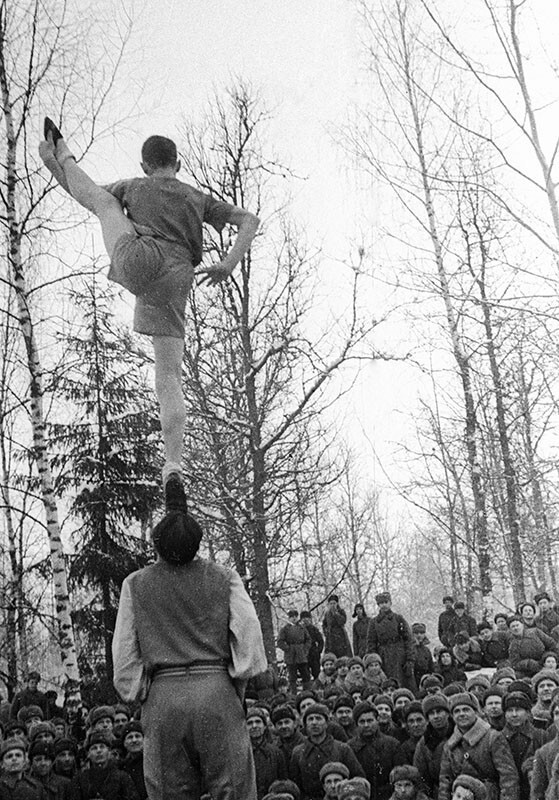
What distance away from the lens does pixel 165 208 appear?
13.2 feet

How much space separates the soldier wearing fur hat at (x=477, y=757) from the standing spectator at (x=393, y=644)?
4997 millimetres

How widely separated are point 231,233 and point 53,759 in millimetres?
8008

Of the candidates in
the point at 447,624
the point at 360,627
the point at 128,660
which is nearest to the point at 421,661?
the point at 360,627

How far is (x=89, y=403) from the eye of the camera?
18.6 m

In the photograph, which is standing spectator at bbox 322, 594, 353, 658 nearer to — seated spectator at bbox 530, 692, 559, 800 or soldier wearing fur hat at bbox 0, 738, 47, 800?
soldier wearing fur hat at bbox 0, 738, 47, 800

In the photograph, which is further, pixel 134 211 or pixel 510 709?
pixel 510 709

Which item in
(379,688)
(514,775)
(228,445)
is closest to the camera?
(514,775)

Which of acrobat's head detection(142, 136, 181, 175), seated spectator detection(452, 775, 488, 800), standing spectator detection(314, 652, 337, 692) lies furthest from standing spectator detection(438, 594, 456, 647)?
acrobat's head detection(142, 136, 181, 175)

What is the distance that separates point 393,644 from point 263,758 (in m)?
4.75

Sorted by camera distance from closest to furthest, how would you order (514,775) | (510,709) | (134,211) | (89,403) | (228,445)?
(134,211)
(514,775)
(510,709)
(228,445)
(89,403)

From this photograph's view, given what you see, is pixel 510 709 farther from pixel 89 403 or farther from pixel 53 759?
pixel 89 403

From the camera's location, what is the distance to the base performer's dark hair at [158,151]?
4.09 meters

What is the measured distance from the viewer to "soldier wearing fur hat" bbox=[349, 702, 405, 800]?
330 inches

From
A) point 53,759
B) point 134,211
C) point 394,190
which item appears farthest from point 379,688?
point 394,190
